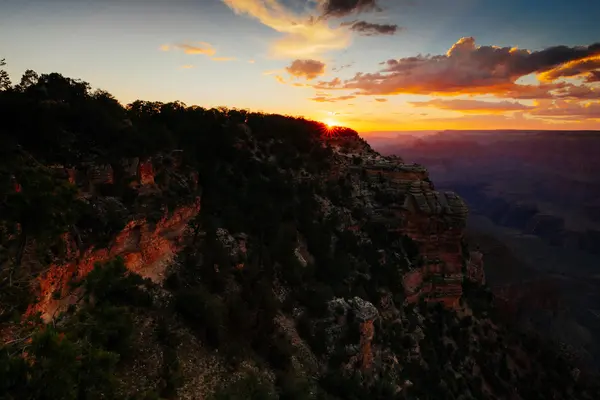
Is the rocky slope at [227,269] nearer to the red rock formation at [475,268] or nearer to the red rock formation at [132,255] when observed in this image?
the red rock formation at [132,255]

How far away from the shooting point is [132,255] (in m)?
16.8

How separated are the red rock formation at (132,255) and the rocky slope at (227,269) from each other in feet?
0.27

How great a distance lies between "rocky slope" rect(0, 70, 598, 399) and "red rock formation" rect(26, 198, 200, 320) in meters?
0.08

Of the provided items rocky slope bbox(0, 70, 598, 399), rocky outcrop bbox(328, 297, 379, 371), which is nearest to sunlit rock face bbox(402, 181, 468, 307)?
rocky slope bbox(0, 70, 598, 399)

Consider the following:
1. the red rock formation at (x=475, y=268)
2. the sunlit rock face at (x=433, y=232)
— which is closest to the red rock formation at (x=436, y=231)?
the sunlit rock face at (x=433, y=232)

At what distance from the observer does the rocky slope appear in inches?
370

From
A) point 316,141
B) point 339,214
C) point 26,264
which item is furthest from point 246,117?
point 26,264

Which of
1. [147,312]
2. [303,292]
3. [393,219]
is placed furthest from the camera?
[393,219]

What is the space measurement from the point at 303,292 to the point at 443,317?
1591 cm

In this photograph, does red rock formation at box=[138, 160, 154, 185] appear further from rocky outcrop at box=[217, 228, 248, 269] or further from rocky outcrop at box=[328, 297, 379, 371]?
rocky outcrop at box=[328, 297, 379, 371]

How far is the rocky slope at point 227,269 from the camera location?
9406 millimetres

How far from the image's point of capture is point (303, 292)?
940 inches

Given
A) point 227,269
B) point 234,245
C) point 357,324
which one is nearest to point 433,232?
point 357,324

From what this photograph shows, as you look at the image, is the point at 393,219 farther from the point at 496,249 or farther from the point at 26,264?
the point at 496,249
